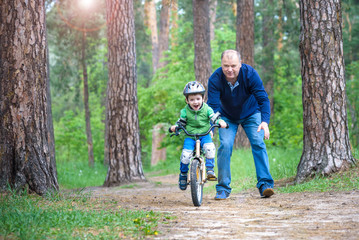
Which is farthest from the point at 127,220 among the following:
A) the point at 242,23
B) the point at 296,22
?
the point at 296,22

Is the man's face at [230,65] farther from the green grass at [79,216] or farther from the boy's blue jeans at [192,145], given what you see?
the green grass at [79,216]

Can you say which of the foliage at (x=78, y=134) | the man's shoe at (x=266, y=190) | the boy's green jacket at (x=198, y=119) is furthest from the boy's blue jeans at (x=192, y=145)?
the foliage at (x=78, y=134)

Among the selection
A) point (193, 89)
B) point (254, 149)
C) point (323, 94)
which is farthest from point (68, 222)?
point (323, 94)

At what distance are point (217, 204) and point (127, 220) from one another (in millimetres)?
2059

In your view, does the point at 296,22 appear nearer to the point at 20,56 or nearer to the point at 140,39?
the point at 140,39

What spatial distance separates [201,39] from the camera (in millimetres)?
16000

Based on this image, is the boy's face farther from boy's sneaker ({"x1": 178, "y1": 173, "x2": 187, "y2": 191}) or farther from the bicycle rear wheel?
boy's sneaker ({"x1": 178, "y1": 173, "x2": 187, "y2": 191})

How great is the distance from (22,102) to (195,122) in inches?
102

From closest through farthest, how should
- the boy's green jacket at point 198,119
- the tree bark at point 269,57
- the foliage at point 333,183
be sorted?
the boy's green jacket at point 198,119 < the foliage at point 333,183 < the tree bark at point 269,57

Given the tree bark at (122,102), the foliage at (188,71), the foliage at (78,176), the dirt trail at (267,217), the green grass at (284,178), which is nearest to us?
the dirt trail at (267,217)

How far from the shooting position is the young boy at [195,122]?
6320 mm

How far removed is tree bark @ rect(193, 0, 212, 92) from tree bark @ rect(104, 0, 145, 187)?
5.14 m

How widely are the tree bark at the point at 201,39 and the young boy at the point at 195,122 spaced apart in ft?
31.4

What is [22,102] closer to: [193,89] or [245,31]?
[193,89]
